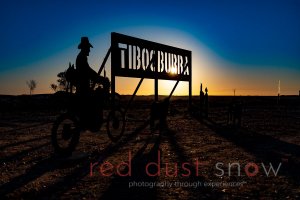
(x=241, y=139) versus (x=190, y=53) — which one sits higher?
(x=190, y=53)

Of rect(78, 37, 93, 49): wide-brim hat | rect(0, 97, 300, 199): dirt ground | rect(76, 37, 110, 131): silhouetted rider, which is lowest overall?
rect(0, 97, 300, 199): dirt ground

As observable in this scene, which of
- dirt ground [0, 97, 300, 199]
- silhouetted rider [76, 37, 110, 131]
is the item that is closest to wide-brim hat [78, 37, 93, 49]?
silhouetted rider [76, 37, 110, 131]

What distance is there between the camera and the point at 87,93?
336 inches

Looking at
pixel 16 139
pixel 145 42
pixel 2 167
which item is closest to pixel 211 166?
pixel 2 167

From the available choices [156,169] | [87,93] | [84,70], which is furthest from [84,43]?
[156,169]

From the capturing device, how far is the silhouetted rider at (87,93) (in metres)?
8.50

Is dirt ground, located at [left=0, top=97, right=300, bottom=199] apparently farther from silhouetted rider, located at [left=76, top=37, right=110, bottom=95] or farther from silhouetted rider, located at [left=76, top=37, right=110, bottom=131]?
silhouetted rider, located at [left=76, top=37, right=110, bottom=95]

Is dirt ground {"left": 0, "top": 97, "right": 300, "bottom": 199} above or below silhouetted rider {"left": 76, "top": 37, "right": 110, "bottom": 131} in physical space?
below

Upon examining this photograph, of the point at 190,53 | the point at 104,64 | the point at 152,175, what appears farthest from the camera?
the point at 190,53

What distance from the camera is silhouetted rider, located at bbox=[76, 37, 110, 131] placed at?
8500 mm

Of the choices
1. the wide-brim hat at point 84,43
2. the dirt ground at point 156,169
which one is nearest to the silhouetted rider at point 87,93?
the wide-brim hat at point 84,43

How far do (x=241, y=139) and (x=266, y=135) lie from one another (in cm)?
159

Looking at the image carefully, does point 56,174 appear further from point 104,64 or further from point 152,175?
point 104,64

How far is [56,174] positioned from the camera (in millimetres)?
6773
